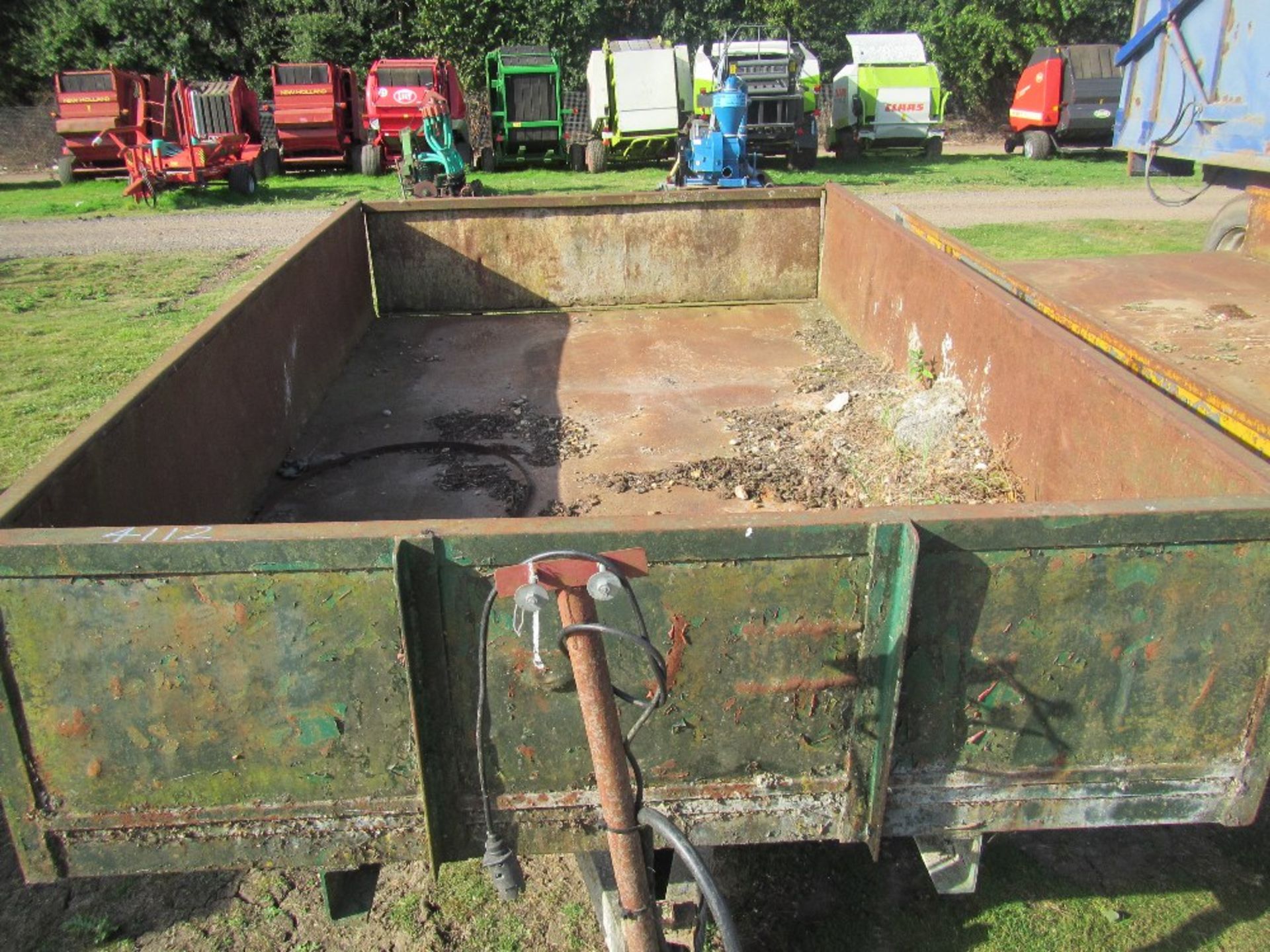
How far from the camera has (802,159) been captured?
18141 mm

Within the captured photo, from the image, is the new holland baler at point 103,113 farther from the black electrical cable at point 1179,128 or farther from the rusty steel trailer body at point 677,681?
the rusty steel trailer body at point 677,681

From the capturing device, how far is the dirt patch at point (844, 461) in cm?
407

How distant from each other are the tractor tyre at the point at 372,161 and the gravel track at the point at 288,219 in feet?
9.65

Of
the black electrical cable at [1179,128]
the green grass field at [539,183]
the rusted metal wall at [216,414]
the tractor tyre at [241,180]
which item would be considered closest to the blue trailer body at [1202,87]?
the black electrical cable at [1179,128]

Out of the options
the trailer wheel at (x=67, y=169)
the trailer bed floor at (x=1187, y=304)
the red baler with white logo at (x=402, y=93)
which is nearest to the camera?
the trailer bed floor at (x=1187, y=304)

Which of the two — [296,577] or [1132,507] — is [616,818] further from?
[1132,507]

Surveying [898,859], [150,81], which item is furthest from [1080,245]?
[150,81]

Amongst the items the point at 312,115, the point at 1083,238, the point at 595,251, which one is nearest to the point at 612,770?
the point at 595,251

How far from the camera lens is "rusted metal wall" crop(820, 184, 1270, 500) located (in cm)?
261

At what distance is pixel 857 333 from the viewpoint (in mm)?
5961

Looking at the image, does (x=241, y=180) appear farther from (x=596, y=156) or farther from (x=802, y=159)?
(x=802, y=159)

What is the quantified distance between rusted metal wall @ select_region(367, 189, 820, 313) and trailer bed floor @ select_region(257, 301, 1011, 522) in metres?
0.14

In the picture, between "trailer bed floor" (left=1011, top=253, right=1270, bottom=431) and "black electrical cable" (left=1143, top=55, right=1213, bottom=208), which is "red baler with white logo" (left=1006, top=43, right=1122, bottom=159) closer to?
"black electrical cable" (left=1143, top=55, right=1213, bottom=208)

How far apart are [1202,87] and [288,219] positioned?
1156cm
